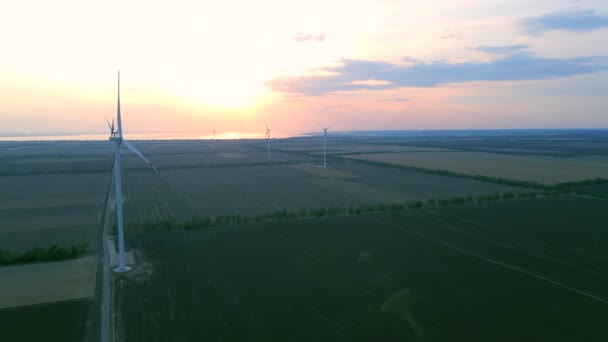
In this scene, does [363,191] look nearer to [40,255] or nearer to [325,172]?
[325,172]

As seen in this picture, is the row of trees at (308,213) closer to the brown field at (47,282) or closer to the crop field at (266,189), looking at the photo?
the crop field at (266,189)

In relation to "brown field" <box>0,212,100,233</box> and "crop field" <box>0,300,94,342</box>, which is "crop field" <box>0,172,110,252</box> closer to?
"brown field" <box>0,212,100,233</box>

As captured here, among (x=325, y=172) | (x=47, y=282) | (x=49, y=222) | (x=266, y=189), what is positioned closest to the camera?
(x=47, y=282)

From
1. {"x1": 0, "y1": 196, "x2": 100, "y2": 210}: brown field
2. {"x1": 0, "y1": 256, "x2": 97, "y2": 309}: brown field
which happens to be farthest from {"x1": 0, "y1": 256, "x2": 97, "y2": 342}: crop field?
{"x1": 0, "y1": 196, "x2": 100, "y2": 210}: brown field

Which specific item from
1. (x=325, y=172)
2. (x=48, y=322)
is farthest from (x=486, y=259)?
(x=325, y=172)

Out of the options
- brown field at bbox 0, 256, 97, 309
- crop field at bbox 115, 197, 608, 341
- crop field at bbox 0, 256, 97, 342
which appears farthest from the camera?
brown field at bbox 0, 256, 97, 309

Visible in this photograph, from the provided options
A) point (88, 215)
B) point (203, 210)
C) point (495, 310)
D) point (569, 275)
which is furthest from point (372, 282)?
point (88, 215)
